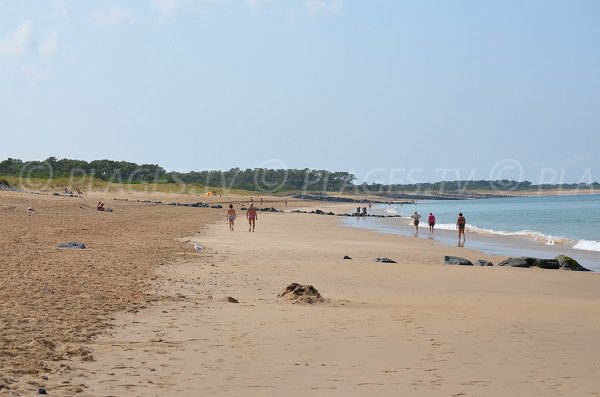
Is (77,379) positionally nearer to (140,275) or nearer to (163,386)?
(163,386)

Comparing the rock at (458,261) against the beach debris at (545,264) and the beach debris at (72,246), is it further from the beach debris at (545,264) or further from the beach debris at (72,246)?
the beach debris at (72,246)

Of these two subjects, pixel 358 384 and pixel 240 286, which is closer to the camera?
pixel 358 384

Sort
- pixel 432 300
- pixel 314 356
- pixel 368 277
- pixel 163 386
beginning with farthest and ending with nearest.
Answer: pixel 368 277 < pixel 432 300 < pixel 314 356 < pixel 163 386

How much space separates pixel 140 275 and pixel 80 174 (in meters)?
119

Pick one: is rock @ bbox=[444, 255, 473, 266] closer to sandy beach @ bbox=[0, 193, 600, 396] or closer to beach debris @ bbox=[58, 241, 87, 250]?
sandy beach @ bbox=[0, 193, 600, 396]

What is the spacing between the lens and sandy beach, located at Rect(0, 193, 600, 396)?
240 inches

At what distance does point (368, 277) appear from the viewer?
1540 cm

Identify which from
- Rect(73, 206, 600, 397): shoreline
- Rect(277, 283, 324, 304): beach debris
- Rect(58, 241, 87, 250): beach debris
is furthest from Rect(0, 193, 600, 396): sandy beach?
Rect(58, 241, 87, 250): beach debris

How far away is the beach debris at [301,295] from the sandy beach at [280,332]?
0.73ft

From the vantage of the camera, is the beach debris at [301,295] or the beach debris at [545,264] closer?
the beach debris at [301,295]

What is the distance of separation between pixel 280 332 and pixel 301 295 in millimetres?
2733

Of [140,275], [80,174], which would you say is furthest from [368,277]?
[80,174]

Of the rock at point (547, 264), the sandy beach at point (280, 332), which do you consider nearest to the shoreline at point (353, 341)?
the sandy beach at point (280, 332)

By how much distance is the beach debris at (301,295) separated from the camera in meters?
10.9
